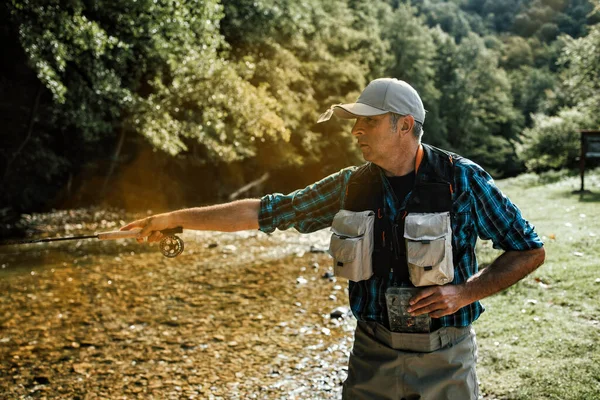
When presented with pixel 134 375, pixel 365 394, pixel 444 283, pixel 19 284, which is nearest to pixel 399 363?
pixel 365 394

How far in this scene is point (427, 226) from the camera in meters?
2.79

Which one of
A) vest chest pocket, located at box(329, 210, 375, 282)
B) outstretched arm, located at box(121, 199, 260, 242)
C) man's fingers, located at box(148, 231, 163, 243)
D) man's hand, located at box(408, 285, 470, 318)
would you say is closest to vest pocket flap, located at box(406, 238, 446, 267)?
man's hand, located at box(408, 285, 470, 318)

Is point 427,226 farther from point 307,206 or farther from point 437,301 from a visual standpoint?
point 307,206

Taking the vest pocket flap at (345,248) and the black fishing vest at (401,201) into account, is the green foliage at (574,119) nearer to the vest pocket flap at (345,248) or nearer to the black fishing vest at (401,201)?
the black fishing vest at (401,201)

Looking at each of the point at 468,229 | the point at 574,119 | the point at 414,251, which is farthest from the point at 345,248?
the point at 574,119

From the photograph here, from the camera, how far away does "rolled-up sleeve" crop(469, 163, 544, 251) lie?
2.88 metres

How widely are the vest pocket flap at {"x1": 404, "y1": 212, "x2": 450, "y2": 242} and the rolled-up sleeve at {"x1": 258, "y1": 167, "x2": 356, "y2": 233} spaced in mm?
642

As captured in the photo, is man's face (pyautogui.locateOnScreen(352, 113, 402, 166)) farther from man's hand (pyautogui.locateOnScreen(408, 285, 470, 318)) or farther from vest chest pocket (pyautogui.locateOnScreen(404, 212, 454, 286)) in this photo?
man's hand (pyautogui.locateOnScreen(408, 285, 470, 318))

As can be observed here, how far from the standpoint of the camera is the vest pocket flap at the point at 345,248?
2934mm

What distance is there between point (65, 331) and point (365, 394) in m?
5.86

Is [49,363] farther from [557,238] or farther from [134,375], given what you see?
[557,238]

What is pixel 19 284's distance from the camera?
9953mm

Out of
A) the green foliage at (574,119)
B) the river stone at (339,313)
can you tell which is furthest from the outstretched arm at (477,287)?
the green foliage at (574,119)

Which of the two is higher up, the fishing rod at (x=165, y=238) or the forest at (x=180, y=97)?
the forest at (x=180, y=97)
